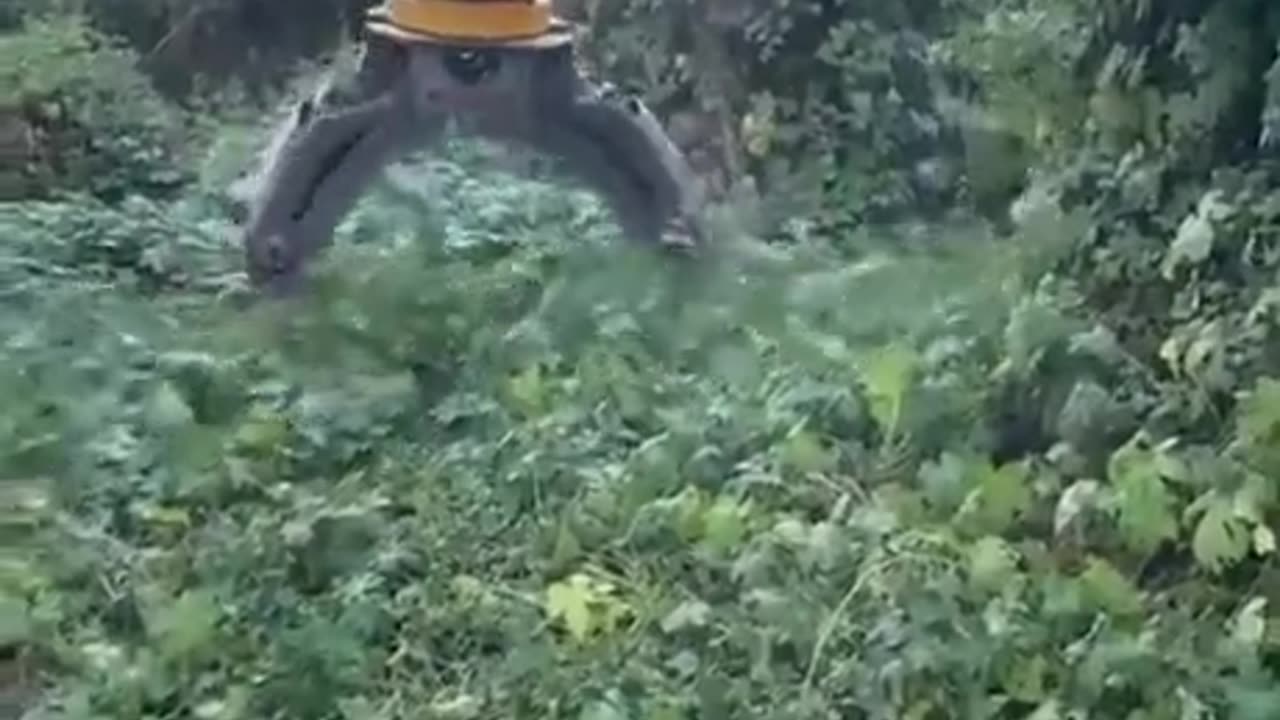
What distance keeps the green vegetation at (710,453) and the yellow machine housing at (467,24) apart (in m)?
0.40

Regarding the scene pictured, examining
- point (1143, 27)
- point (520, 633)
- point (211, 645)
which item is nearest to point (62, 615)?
point (211, 645)

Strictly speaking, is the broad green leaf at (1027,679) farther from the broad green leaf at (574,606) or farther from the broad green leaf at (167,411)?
the broad green leaf at (167,411)

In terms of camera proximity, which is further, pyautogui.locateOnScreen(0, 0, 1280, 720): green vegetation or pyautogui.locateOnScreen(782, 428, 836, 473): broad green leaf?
pyautogui.locateOnScreen(782, 428, 836, 473): broad green leaf

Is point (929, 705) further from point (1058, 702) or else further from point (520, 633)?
point (520, 633)


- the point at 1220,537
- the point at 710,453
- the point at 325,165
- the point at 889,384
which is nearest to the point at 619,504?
the point at 710,453

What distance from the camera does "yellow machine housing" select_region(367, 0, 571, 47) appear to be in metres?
4.79

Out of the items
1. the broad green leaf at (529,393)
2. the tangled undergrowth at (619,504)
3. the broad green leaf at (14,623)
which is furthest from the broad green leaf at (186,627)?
the broad green leaf at (529,393)

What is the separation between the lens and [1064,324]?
3.59 meters

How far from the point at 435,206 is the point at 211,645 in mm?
2167

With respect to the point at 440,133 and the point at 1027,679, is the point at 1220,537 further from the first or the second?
the point at 440,133

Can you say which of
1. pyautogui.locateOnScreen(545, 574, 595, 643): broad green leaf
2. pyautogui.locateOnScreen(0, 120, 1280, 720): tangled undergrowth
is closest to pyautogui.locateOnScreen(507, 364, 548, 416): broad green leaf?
pyautogui.locateOnScreen(0, 120, 1280, 720): tangled undergrowth

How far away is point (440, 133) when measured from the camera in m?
4.86

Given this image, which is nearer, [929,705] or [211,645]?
[929,705]

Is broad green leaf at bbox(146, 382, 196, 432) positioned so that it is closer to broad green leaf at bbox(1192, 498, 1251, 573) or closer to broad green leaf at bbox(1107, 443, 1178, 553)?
broad green leaf at bbox(1107, 443, 1178, 553)
